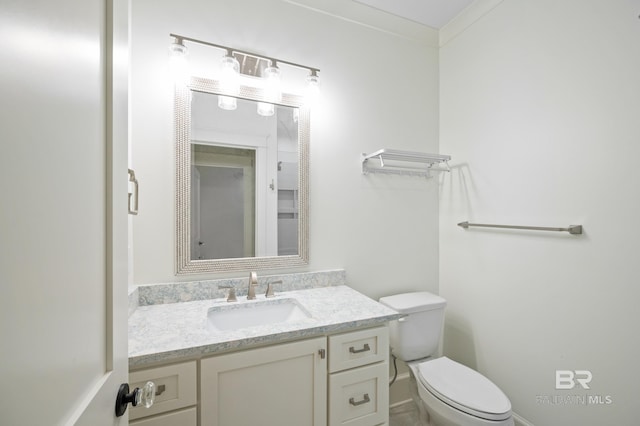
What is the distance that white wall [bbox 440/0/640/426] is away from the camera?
1.16m

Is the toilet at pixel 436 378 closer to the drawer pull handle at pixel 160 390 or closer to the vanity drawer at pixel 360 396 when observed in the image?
the vanity drawer at pixel 360 396

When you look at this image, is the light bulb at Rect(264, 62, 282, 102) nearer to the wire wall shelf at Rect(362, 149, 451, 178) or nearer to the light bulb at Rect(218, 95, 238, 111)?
the light bulb at Rect(218, 95, 238, 111)

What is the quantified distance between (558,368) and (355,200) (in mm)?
1379

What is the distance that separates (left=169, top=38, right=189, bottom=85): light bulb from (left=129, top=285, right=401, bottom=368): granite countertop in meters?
1.13

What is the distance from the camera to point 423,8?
5.94 ft

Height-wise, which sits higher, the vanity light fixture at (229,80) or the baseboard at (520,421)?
the vanity light fixture at (229,80)

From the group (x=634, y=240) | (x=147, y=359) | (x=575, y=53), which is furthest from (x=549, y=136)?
(x=147, y=359)

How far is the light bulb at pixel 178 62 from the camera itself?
132 cm

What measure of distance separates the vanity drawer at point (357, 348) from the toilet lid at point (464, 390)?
1.19ft

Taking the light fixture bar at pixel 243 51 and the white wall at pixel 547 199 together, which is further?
the light fixture bar at pixel 243 51

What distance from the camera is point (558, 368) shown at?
1.37 m

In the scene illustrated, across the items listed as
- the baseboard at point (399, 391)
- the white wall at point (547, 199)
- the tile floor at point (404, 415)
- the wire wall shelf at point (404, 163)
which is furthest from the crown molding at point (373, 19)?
the tile floor at point (404, 415)

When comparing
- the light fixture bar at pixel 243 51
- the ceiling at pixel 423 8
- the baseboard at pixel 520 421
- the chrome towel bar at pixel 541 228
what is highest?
the ceiling at pixel 423 8

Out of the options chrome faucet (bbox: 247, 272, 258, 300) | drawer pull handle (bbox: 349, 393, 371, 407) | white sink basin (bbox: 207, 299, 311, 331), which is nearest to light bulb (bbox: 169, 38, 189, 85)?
chrome faucet (bbox: 247, 272, 258, 300)
